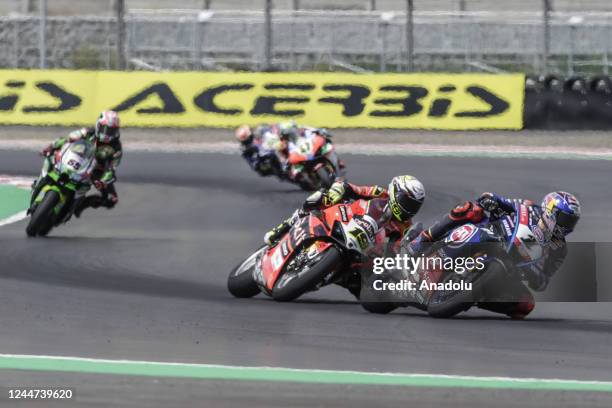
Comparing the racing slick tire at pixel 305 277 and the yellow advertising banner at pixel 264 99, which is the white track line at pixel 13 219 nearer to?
the racing slick tire at pixel 305 277

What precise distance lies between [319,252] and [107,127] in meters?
5.30

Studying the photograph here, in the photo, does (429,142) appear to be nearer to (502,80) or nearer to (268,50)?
(502,80)

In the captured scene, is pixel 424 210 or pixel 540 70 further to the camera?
pixel 540 70

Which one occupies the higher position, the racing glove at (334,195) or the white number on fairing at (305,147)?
the racing glove at (334,195)

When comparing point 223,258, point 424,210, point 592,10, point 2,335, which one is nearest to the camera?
point 2,335

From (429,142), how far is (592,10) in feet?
29.5

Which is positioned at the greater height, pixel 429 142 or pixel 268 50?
pixel 268 50

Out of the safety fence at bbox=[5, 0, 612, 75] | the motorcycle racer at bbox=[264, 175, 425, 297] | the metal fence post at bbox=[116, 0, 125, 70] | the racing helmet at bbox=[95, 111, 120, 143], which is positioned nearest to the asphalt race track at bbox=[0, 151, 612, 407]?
the motorcycle racer at bbox=[264, 175, 425, 297]

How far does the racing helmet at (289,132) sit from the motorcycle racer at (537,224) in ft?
31.4

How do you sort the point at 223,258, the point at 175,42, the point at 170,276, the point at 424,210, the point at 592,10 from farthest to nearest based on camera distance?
1. the point at 592,10
2. the point at 175,42
3. the point at 424,210
4. the point at 223,258
5. the point at 170,276

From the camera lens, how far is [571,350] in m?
9.27

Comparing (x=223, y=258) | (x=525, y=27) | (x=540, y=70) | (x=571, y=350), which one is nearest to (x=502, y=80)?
(x=540, y=70)

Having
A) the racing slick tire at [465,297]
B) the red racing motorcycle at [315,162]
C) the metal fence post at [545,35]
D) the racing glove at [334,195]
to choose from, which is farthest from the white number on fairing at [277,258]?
the metal fence post at [545,35]

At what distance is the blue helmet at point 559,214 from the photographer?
10.2 metres
